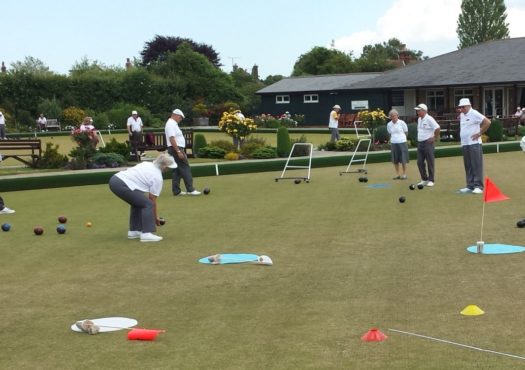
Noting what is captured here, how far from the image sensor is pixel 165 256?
740 centimetres

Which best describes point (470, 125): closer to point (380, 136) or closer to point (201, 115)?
point (380, 136)

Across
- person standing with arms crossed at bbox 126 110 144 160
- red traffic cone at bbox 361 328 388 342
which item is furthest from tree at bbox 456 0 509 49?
red traffic cone at bbox 361 328 388 342

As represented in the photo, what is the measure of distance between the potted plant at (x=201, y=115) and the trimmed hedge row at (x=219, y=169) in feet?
80.9

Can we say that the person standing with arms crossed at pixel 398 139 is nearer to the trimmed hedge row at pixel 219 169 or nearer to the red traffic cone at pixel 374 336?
the trimmed hedge row at pixel 219 169

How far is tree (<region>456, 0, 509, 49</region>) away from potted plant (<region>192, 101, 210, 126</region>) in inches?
1323

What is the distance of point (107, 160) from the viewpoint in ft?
59.4

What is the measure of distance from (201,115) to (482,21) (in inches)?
1383

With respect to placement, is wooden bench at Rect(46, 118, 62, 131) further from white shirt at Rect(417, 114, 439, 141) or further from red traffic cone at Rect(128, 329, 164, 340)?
red traffic cone at Rect(128, 329, 164, 340)

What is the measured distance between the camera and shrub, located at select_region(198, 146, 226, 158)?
20562 millimetres

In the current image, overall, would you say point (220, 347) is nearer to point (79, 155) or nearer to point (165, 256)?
point (165, 256)

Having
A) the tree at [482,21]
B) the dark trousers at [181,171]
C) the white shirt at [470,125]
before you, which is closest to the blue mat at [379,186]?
the white shirt at [470,125]


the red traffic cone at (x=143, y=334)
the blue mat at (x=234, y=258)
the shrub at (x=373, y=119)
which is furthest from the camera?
the shrub at (x=373, y=119)

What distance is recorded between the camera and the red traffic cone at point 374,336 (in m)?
4.46

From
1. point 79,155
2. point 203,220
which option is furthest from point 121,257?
point 79,155
